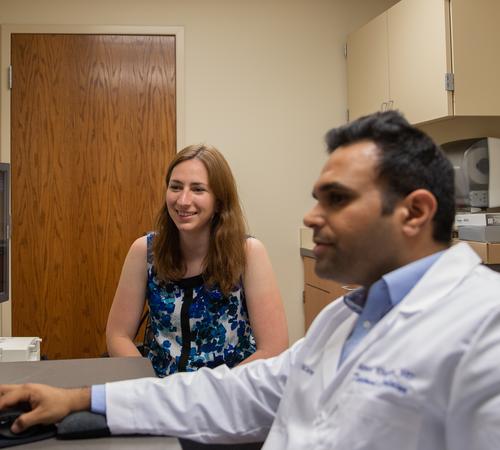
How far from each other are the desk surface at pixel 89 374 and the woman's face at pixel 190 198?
510 millimetres

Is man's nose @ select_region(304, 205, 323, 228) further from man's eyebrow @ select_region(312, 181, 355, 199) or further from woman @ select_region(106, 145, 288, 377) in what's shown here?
woman @ select_region(106, 145, 288, 377)

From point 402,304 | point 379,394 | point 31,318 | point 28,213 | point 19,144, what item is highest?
point 19,144

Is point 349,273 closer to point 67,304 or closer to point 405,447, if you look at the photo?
point 405,447

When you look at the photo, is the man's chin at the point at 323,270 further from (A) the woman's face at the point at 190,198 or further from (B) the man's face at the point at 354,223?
(A) the woman's face at the point at 190,198

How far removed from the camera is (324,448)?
83 centimetres

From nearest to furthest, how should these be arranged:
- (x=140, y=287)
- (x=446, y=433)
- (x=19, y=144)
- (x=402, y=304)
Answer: (x=446, y=433) → (x=402, y=304) → (x=140, y=287) → (x=19, y=144)

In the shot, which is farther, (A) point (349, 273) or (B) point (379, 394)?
(A) point (349, 273)

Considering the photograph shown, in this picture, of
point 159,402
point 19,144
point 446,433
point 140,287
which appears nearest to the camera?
point 446,433

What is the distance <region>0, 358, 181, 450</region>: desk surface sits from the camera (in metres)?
0.96

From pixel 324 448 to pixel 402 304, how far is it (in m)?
0.22

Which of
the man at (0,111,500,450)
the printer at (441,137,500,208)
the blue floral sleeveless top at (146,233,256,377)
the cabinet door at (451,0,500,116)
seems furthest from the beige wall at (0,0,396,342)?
the man at (0,111,500,450)

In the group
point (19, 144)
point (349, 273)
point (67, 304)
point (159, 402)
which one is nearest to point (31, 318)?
point (67, 304)

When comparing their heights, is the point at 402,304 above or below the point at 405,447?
above

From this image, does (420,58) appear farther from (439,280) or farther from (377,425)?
(377,425)
